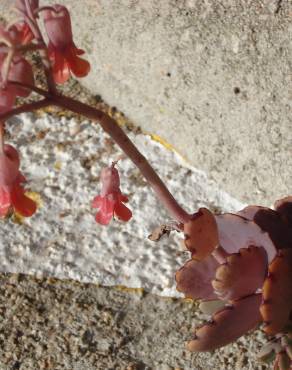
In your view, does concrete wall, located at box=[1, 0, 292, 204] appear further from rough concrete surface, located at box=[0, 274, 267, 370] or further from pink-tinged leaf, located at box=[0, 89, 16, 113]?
pink-tinged leaf, located at box=[0, 89, 16, 113]

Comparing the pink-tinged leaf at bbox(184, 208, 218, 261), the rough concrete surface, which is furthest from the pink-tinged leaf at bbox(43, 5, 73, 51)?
the rough concrete surface

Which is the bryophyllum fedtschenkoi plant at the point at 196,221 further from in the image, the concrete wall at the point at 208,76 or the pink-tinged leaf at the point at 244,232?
the concrete wall at the point at 208,76

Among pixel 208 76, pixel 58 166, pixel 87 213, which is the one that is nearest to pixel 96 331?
pixel 87 213

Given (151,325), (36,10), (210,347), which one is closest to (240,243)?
(210,347)

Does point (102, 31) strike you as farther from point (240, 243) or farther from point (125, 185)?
point (240, 243)

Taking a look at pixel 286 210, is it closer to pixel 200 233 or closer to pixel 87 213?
pixel 200 233

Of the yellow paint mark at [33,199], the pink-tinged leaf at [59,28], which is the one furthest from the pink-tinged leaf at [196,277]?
the yellow paint mark at [33,199]

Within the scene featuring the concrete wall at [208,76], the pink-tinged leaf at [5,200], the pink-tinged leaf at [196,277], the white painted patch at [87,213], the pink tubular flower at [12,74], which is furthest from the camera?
the white painted patch at [87,213]
